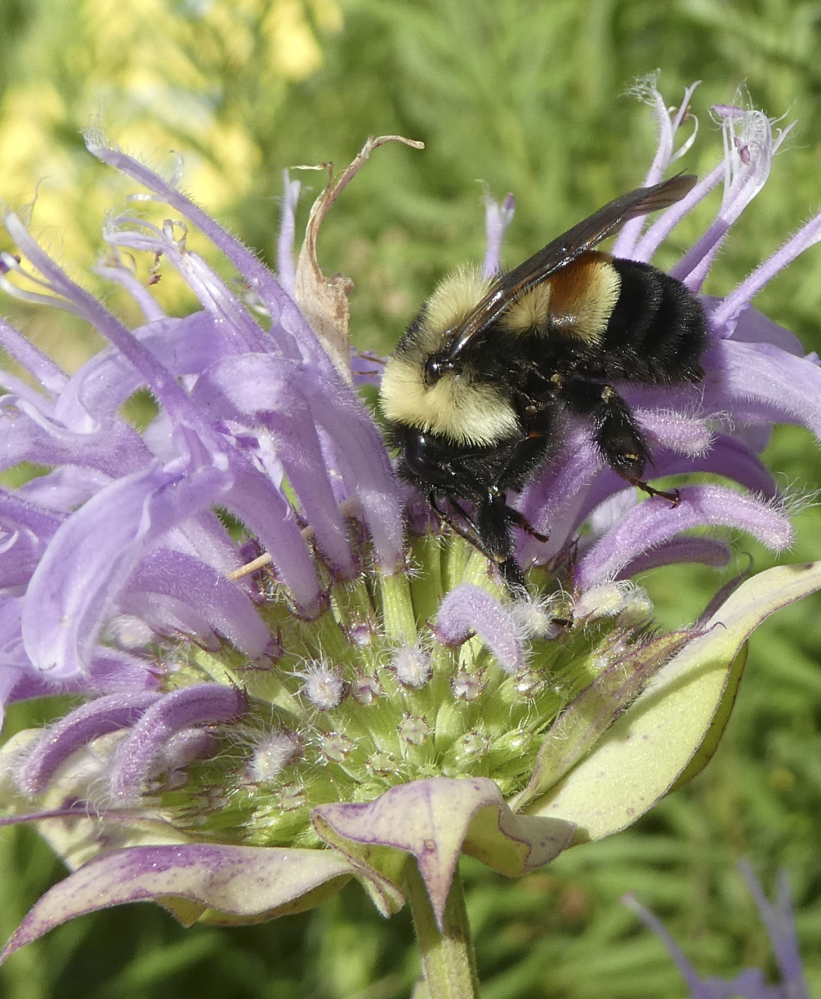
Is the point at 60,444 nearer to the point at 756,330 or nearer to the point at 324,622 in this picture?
the point at 324,622

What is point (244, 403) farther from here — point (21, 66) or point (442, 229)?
point (21, 66)

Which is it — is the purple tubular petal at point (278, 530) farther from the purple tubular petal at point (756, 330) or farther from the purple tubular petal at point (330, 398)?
the purple tubular petal at point (756, 330)

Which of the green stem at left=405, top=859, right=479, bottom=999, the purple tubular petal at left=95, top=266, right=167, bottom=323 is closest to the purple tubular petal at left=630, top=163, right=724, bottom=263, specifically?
the purple tubular petal at left=95, top=266, right=167, bottom=323

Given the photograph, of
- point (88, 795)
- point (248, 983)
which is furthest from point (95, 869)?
point (248, 983)

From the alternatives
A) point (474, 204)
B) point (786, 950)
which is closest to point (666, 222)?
point (786, 950)

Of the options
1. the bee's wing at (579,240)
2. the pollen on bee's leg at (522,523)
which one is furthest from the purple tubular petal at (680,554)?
the bee's wing at (579,240)

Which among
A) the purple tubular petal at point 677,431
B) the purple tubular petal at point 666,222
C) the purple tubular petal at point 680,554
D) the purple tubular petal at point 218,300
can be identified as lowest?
the purple tubular petal at point 680,554

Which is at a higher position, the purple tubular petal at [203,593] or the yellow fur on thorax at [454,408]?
the yellow fur on thorax at [454,408]
